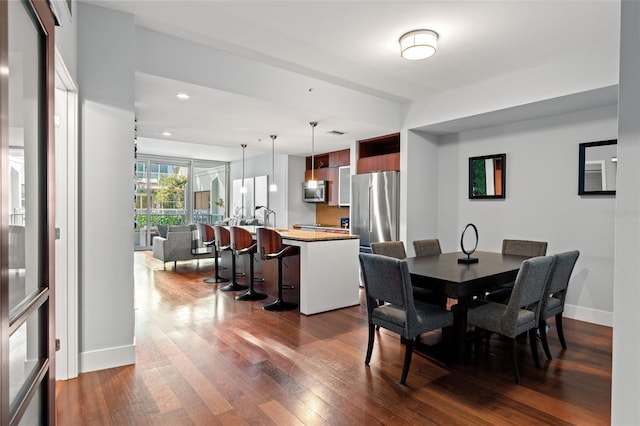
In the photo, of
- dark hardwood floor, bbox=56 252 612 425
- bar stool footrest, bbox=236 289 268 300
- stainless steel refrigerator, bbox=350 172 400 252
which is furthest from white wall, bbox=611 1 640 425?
stainless steel refrigerator, bbox=350 172 400 252

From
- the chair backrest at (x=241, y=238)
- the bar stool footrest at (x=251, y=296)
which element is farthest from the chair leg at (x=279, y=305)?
the chair backrest at (x=241, y=238)

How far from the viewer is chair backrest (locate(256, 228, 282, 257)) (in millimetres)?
4176

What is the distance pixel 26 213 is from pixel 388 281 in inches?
82.0

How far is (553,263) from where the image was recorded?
108 inches

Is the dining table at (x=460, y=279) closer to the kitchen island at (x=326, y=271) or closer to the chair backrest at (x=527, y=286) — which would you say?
the chair backrest at (x=527, y=286)

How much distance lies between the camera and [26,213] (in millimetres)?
1390

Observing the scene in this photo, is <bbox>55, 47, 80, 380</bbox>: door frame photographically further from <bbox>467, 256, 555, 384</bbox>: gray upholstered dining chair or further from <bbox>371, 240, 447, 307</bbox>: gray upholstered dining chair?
<bbox>467, 256, 555, 384</bbox>: gray upholstered dining chair

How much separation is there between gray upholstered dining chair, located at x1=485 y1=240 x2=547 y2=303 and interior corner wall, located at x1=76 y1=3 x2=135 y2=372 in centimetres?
325

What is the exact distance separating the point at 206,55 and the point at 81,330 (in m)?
2.56

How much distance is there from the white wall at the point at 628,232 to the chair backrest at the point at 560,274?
6.40 feet

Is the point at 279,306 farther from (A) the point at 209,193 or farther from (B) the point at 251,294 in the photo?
(A) the point at 209,193

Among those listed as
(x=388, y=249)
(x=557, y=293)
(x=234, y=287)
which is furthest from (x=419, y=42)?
(x=234, y=287)

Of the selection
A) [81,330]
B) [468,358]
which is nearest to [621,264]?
[468,358]

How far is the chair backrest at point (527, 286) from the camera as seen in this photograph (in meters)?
2.47
